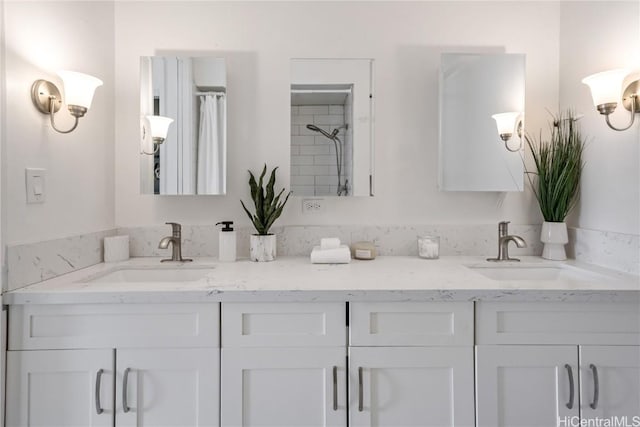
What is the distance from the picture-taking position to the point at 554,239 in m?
1.63

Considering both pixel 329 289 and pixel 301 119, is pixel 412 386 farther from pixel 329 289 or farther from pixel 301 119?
pixel 301 119

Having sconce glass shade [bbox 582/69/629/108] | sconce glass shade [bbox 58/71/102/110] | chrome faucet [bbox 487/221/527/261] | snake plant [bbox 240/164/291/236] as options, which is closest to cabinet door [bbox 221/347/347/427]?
snake plant [bbox 240/164/291/236]

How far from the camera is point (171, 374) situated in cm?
116

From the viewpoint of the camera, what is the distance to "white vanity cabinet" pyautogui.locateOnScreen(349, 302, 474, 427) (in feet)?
3.84

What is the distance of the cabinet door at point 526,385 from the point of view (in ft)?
3.84

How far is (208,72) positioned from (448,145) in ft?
3.91

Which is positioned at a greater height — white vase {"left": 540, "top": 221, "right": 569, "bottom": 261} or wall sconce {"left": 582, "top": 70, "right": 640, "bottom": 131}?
wall sconce {"left": 582, "top": 70, "right": 640, "bottom": 131}

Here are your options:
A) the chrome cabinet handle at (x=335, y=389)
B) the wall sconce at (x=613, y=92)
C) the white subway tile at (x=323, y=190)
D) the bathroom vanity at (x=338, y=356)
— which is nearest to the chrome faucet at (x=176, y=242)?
the bathroom vanity at (x=338, y=356)

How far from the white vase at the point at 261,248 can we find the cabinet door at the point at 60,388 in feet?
2.16

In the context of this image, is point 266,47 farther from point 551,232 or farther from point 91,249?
point 551,232

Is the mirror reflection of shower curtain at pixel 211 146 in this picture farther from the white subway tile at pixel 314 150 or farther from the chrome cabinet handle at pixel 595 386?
the chrome cabinet handle at pixel 595 386

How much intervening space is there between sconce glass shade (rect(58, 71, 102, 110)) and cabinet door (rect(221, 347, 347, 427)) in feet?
3.42

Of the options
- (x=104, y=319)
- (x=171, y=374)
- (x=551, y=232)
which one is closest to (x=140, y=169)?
(x=104, y=319)
